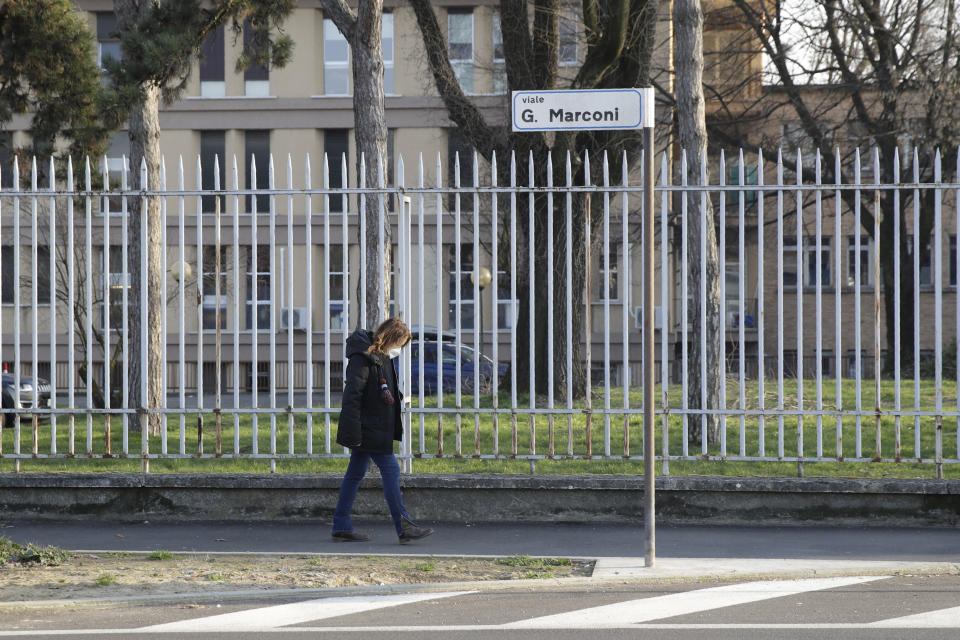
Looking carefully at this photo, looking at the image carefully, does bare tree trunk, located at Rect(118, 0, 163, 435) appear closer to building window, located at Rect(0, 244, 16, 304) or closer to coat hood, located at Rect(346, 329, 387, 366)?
coat hood, located at Rect(346, 329, 387, 366)

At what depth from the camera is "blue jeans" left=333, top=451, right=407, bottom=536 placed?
9055 mm

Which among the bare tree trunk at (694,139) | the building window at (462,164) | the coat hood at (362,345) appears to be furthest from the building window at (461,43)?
the coat hood at (362,345)

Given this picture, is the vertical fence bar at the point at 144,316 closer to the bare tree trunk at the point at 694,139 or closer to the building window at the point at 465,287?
the bare tree trunk at the point at 694,139

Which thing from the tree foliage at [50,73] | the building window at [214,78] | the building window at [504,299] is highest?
the building window at [214,78]

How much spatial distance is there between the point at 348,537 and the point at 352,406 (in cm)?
103

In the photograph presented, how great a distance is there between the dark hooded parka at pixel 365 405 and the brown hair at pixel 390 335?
0.05 meters

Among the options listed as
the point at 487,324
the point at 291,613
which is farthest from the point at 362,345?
the point at 487,324

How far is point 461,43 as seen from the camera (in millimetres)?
35875

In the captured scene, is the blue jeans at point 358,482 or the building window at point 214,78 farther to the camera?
the building window at point 214,78

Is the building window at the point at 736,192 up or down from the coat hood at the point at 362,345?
up

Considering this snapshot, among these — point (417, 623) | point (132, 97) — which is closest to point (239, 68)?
point (132, 97)

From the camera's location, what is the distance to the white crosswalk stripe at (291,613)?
6602 millimetres

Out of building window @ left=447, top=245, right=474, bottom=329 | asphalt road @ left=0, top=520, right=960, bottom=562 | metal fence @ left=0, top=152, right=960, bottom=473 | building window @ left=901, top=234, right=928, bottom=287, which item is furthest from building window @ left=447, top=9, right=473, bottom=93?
asphalt road @ left=0, top=520, right=960, bottom=562

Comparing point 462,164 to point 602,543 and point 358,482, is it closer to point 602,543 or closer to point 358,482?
point 358,482
